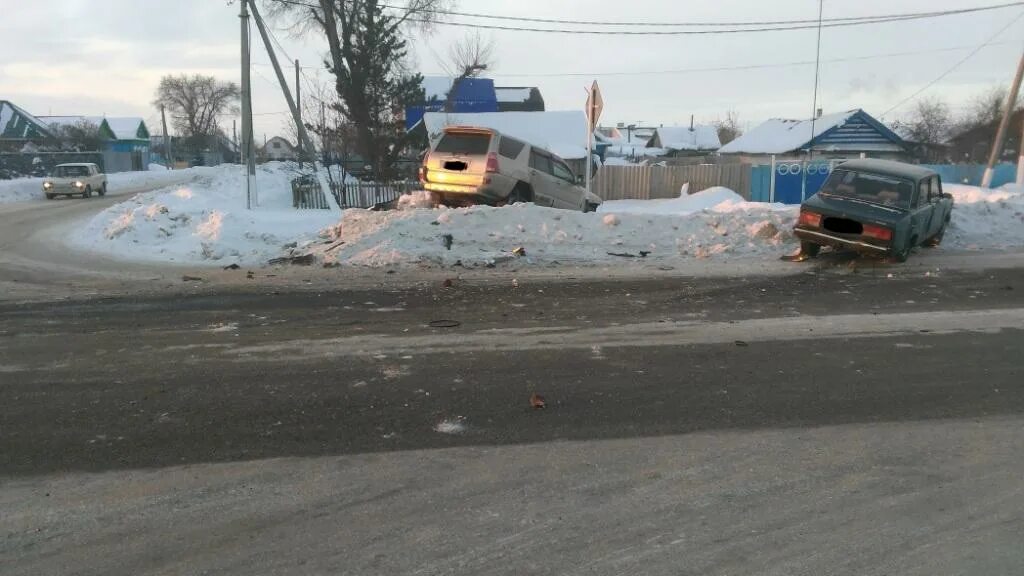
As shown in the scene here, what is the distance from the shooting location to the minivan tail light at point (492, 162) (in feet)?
45.2

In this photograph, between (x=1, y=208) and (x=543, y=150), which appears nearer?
(x=543, y=150)

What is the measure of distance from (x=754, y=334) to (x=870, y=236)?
509 centimetres

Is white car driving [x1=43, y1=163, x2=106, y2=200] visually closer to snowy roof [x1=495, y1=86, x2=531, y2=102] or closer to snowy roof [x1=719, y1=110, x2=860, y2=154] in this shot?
snowy roof [x1=495, y1=86, x2=531, y2=102]

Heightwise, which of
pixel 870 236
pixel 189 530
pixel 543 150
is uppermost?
pixel 543 150

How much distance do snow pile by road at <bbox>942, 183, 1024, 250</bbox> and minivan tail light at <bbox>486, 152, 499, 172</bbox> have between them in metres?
8.72

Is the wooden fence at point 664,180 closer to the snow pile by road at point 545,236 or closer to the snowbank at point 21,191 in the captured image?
the snow pile by road at point 545,236

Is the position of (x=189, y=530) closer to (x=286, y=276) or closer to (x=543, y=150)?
(x=286, y=276)

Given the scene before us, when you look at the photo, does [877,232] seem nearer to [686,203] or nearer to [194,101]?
[686,203]

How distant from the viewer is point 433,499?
376 cm

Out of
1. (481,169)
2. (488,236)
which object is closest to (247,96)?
(481,169)

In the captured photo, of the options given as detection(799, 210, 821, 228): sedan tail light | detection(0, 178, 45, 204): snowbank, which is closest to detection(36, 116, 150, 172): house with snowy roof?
detection(0, 178, 45, 204): snowbank

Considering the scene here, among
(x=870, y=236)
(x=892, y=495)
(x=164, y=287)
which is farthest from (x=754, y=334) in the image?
(x=164, y=287)

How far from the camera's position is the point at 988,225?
47.4 ft

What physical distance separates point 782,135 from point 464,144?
3675 cm
